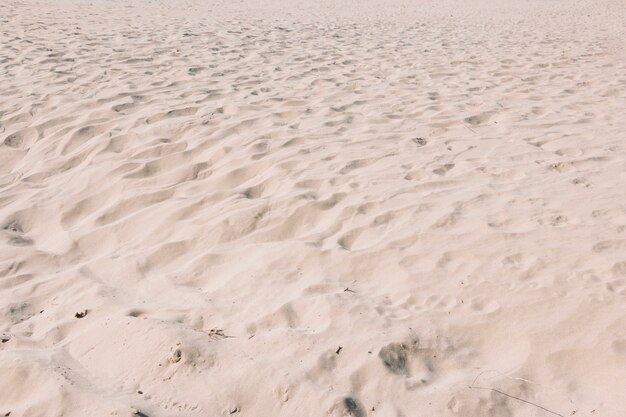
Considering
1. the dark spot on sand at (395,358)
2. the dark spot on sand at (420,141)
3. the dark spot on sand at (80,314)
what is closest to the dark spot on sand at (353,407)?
the dark spot on sand at (395,358)

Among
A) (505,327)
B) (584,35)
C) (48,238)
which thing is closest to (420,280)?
(505,327)

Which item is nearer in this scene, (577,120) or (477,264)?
(477,264)

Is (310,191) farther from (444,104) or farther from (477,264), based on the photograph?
(444,104)

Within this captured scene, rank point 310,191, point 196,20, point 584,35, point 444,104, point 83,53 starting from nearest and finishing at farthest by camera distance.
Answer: point 310,191
point 444,104
point 83,53
point 584,35
point 196,20

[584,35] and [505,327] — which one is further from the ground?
[505,327]

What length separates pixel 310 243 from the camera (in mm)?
3154

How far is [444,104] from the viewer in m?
5.75

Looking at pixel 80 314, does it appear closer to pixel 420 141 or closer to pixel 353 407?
pixel 353 407

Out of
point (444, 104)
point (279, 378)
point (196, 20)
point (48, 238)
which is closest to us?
point (279, 378)

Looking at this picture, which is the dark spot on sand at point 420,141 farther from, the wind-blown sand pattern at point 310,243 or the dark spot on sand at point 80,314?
the dark spot on sand at point 80,314

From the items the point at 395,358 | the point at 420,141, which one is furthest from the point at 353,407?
the point at 420,141

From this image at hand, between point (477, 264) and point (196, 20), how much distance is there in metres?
10.8

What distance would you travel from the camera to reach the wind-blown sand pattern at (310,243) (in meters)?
2.21

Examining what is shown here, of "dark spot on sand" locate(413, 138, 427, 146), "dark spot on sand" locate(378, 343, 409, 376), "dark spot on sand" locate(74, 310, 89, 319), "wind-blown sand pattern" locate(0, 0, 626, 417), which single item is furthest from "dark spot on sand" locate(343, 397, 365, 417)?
"dark spot on sand" locate(413, 138, 427, 146)
